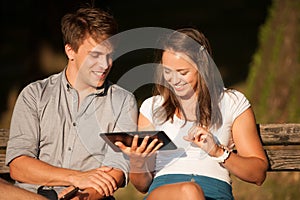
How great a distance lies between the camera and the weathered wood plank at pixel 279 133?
558cm

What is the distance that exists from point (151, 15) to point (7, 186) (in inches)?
744

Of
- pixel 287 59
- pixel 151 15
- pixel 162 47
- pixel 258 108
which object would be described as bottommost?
pixel 151 15

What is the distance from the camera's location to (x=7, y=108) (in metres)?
14.3

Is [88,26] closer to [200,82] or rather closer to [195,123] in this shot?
[200,82]

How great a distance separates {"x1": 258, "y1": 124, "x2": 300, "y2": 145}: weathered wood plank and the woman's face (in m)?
0.76

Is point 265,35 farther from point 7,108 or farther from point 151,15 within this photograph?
point 151,15

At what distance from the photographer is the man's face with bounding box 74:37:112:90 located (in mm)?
Answer: 5008

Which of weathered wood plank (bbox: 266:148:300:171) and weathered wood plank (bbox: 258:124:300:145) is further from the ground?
weathered wood plank (bbox: 258:124:300:145)

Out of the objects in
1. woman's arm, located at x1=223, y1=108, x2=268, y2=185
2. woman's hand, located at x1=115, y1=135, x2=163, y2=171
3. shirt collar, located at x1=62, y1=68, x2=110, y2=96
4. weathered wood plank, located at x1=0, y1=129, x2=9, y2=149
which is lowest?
weathered wood plank, located at x1=0, y1=129, x2=9, y2=149

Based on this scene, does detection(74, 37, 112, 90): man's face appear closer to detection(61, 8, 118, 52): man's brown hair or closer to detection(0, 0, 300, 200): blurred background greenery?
detection(61, 8, 118, 52): man's brown hair

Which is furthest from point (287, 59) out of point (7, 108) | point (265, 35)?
point (7, 108)

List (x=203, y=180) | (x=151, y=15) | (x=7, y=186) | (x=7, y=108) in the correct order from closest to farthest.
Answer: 1. (x=7, y=186)
2. (x=203, y=180)
3. (x=7, y=108)
4. (x=151, y=15)

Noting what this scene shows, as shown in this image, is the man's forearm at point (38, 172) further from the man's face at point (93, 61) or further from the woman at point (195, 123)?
the man's face at point (93, 61)

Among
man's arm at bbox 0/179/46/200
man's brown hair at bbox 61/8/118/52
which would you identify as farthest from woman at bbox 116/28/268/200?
man's arm at bbox 0/179/46/200
